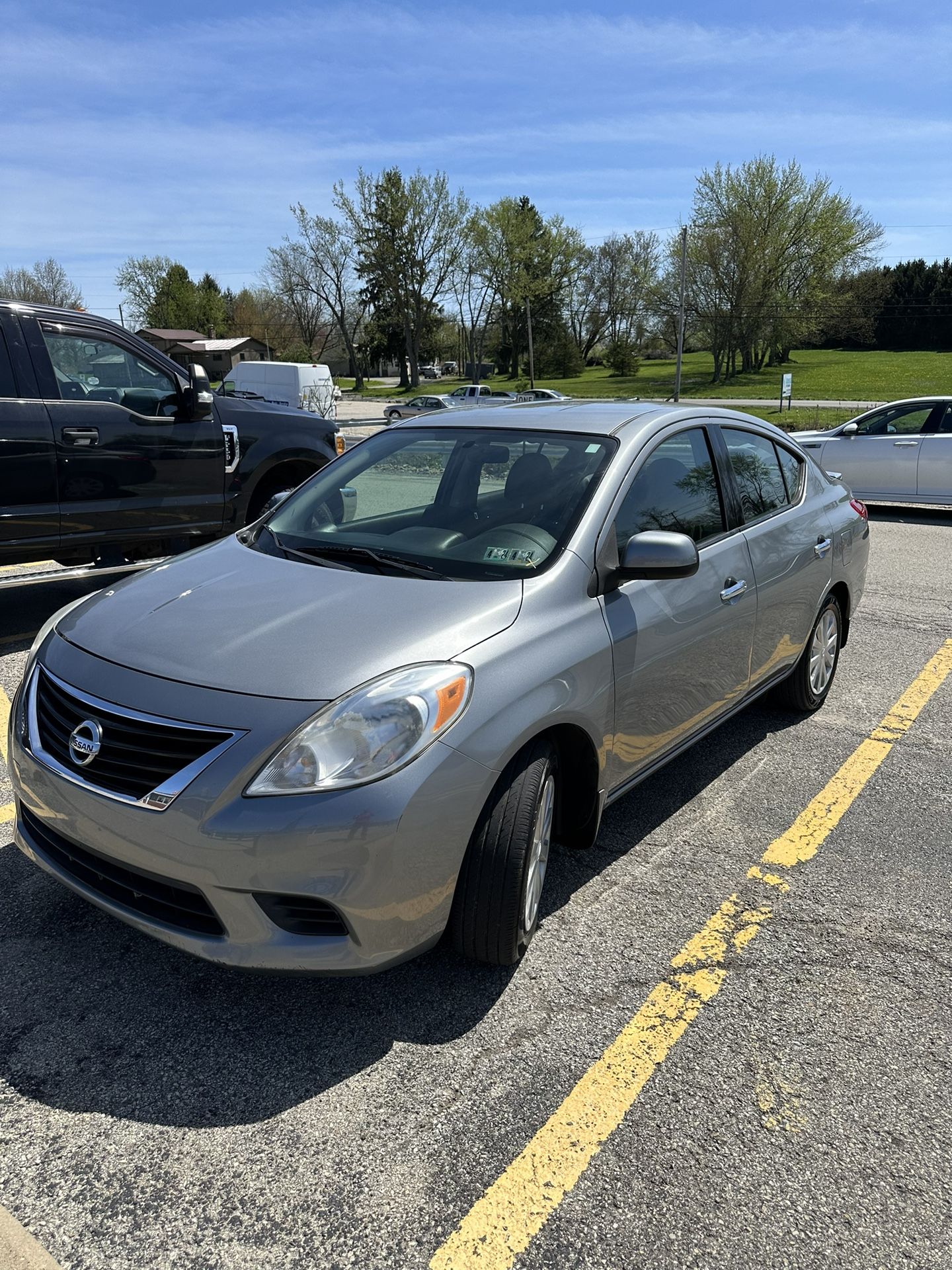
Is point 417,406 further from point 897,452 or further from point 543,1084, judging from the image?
point 543,1084

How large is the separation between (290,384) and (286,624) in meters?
34.0

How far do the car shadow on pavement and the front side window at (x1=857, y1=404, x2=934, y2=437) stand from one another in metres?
11.4

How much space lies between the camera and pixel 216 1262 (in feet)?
6.10

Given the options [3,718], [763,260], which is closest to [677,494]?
[3,718]

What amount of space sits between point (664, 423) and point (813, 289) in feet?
208

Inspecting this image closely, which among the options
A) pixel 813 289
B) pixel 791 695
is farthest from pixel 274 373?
pixel 813 289

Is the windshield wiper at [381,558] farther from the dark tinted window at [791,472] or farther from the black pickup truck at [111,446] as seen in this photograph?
the black pickup truck at [111,446]

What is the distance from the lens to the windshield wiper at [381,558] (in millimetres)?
3045

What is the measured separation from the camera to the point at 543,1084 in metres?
2.36

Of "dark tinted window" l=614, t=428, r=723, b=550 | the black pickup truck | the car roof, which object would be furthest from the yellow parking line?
the black pickup truck

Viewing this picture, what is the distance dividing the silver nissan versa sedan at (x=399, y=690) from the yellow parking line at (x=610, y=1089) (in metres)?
0.43

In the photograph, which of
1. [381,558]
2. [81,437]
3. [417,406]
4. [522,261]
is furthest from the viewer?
[522,261]

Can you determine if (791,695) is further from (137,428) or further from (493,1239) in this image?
(137,428)

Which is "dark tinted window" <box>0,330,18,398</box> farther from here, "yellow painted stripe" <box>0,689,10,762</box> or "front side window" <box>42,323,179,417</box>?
"yellow painted stripe" <box>0,689,10,762</box>
